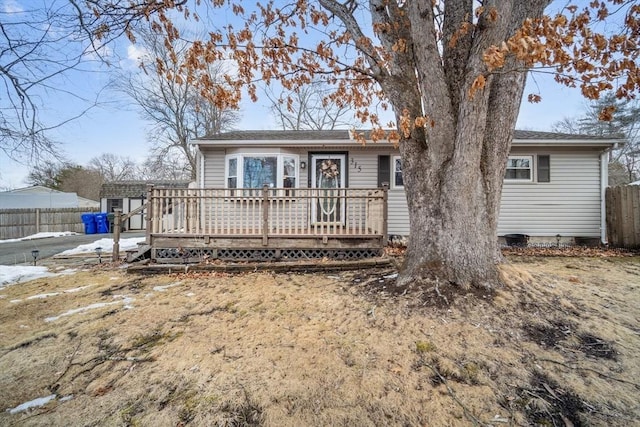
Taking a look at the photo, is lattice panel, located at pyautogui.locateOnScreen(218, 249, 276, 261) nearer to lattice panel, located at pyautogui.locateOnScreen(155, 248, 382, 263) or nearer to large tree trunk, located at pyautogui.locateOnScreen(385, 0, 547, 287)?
lattice panel, located at pyautogui.locateOnScreen(155, 248, 382, 263)

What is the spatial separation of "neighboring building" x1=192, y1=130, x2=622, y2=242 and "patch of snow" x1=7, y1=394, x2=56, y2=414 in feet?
21.4

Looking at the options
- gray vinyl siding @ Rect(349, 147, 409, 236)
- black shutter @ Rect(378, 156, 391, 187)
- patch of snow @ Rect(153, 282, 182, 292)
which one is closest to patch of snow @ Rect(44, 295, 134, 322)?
patch of snow @ Rect(153, 282, 182, 292)

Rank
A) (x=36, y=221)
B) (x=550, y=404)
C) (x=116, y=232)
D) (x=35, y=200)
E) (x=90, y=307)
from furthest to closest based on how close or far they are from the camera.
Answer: (x=35, y=200) → (x=36, y=221) → (x=116, y=232) → (x=90, y=307) → (x=550, y=404)

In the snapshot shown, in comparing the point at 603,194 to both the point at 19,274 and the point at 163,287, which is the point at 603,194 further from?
the point at 19,274

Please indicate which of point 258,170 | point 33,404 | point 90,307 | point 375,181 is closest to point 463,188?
point 33,404

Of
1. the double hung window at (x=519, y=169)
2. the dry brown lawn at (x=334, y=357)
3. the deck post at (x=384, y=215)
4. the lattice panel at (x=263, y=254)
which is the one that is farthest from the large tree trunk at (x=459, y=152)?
the double hung window at (x=519, y=169)

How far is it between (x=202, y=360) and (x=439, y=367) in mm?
2041

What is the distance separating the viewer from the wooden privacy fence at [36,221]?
44.6ft

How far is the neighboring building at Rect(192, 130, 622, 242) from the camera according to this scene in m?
8.43

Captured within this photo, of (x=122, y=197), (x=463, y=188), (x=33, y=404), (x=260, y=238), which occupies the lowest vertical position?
(x=33, y=404)

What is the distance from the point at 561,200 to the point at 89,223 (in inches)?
817

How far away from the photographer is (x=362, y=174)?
28.7 ft

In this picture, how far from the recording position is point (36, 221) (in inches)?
571

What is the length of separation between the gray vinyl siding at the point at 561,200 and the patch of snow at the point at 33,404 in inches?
385
